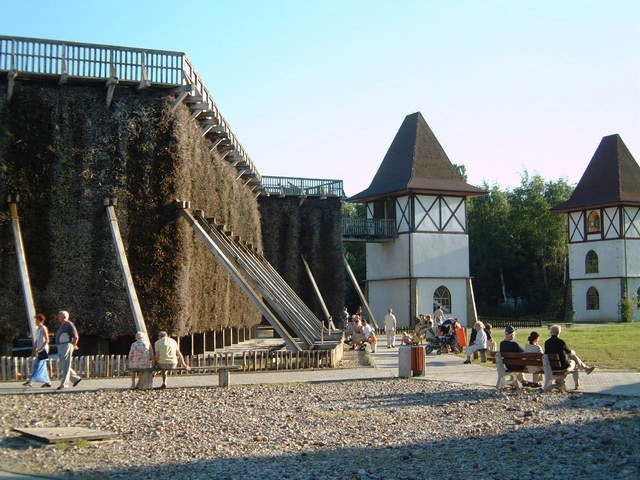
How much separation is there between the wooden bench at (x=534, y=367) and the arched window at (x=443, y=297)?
2771 cm

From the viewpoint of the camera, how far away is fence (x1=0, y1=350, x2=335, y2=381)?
16.9 metres

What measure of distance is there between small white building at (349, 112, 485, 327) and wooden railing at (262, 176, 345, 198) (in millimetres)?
3242

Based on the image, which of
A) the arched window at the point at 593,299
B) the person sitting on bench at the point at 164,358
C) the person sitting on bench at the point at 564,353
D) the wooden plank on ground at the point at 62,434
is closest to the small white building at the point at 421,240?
the arched window at the point at 593,299

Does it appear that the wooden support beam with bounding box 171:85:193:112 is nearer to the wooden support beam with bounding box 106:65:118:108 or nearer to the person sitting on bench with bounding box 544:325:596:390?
the wooden support beam with bounding box 106:65:118:108

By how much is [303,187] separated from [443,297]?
376 inches

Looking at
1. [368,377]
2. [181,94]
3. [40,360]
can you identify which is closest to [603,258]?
[181,94]

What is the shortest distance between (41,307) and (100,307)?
4.81 feet

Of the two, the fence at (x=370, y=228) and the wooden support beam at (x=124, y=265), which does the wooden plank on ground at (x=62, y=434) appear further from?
the fence at (x=370, y=228)

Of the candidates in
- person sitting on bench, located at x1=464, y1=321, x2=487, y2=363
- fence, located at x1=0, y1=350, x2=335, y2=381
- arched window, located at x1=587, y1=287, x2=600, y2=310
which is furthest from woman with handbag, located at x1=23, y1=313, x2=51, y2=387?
arched window, located at x1=587, y1=287, x2=600, y2=310

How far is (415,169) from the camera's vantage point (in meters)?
44.2

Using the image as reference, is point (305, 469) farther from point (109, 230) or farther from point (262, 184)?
point (262, 184)

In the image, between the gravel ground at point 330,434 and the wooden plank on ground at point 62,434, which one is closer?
the gravel ground at point 330,434

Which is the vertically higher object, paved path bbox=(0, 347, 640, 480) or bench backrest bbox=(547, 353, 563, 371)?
bench backrest bbox=(547, 353, 563, 371)

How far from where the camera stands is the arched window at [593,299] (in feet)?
171
